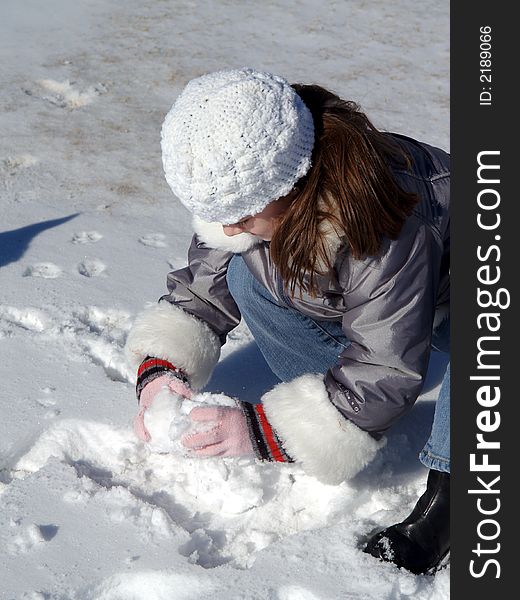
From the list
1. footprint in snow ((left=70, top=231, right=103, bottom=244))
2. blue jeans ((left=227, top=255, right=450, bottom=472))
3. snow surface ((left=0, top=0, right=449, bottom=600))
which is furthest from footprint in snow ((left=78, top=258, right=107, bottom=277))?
blue jeans ((left=227, top=255, right=450, bottom=472))

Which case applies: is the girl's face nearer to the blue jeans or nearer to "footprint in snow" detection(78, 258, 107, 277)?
the blue jeans

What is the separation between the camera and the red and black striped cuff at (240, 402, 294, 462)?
1707 mm

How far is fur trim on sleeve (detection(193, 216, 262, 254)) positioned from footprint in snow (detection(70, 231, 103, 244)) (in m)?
1.17

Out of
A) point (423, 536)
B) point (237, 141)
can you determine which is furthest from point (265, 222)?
point (423, 536)

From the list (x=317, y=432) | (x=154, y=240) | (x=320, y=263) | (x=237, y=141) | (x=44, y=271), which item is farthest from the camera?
(x=154, y=240)

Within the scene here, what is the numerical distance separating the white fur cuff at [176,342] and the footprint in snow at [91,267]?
68 cm

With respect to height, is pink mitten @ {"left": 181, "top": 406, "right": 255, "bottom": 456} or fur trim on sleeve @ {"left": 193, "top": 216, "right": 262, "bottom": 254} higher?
fur trim on sleeve @ {"left": 193, "top": 216, "right": 262, "bottom": 254}

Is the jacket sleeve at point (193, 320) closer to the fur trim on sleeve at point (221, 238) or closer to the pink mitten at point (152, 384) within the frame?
the pink mitten at point (152, 384)

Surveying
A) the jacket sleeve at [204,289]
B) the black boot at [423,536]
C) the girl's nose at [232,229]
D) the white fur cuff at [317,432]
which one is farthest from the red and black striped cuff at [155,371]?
the black boot at [423,536]

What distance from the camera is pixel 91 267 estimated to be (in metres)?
2.68

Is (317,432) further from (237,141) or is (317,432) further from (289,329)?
(237,141)

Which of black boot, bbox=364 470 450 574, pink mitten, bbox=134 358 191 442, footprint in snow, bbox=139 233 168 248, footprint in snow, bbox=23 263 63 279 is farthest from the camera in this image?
footprint in snow, bbox=139 233 168 248

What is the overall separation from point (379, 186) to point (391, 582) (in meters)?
0.71

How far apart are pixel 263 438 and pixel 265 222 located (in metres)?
0.44
